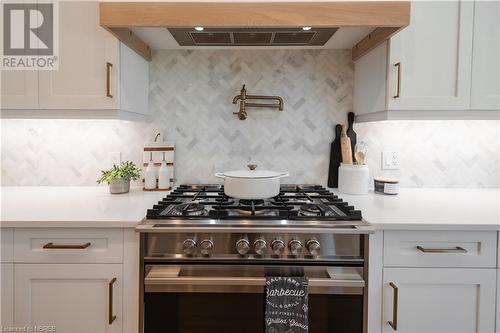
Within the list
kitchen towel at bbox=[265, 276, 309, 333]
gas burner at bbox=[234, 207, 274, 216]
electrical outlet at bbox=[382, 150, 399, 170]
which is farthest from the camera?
electrical outlet at bbox=[382, 150, 399, 170]

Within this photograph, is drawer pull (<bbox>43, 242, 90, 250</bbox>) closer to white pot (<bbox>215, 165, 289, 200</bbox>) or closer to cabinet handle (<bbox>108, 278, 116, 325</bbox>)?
cabinet handle (<bbox>108, 278, 116, 325</bbox>)

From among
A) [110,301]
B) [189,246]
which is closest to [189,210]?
[189,246]

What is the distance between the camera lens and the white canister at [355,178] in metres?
1.79

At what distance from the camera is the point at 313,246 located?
1.21 meters

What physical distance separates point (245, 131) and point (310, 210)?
76cm

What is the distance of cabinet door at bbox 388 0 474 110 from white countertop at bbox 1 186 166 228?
125 centimetres

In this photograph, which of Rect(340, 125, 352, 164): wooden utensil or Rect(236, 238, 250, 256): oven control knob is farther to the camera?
Rect(340, 125, 352, 164): wooden utensil

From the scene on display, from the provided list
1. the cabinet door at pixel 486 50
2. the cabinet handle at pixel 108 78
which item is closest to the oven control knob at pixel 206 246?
the cabinet handle at pixel 108 78

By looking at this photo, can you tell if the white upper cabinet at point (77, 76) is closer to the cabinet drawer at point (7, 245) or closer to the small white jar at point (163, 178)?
the small white jar at point (163, 178)

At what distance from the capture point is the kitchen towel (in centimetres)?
119

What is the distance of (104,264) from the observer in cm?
127

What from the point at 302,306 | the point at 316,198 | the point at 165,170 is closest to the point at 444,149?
the point at 316,198

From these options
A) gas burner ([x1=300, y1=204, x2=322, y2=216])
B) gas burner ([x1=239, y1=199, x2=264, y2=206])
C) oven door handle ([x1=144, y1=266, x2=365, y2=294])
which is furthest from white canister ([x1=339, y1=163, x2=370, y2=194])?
oven door handle ([x1=144, y1=266, x2=365, y2=294])

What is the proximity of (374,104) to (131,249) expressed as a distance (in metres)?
1.29
